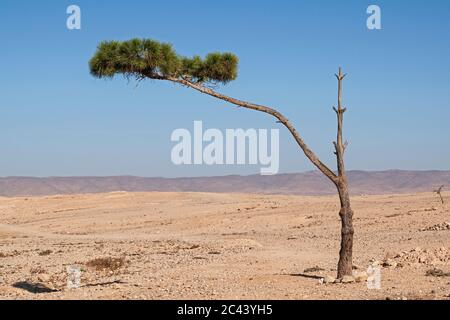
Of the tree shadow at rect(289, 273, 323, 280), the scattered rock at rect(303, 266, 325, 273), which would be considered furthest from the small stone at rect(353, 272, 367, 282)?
the scattered rock at rect(303, 266, 325, 273)

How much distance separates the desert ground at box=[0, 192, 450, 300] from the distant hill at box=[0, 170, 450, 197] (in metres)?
116

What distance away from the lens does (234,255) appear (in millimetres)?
19969

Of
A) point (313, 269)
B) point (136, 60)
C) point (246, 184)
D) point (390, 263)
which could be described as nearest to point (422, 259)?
point (390, 263)

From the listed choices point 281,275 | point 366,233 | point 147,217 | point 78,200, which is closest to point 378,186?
point 78,200

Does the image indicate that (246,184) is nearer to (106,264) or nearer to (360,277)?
(106,264)

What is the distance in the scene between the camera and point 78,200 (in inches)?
2463

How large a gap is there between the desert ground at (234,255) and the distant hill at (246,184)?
116m

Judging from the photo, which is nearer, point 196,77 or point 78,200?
point 196,77

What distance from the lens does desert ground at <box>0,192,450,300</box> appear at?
1240 centimetres

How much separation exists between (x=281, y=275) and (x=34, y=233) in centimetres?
2403

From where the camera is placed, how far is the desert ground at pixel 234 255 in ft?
40.7

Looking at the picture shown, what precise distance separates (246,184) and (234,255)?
167 meters
